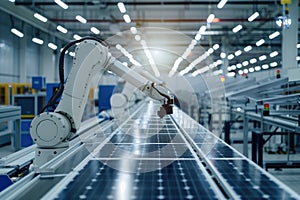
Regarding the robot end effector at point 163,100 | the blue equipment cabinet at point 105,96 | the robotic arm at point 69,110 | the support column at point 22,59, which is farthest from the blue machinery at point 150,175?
the support column at point 22,59

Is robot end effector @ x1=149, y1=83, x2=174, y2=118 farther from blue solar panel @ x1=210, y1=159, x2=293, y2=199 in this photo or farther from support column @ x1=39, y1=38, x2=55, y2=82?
support column @ x1=39, y1=38, x2=55, y2=82

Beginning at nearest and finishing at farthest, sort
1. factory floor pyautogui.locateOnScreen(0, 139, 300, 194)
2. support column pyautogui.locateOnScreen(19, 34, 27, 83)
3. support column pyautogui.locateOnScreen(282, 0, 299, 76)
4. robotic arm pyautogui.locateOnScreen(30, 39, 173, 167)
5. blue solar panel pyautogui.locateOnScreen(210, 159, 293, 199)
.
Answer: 1. blue solar panel pyautogui.locateOnScreen(210, 159, 293, 199)
2. robotic arm pyautogui.locateOnScreen(30, 39, 173, 167)
3. factory floor pyautogui.locateOnScreen(0, 139, 300, 194)
4. support column pyautogui.locateOnScreen(282, 0, 299, 76)
5. support column pyautogui.locateOnScreen(19, 34, 27, 83)

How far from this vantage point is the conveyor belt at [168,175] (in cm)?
178

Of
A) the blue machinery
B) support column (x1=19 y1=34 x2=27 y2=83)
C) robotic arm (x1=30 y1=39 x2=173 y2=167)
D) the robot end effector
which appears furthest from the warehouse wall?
the blue machinery

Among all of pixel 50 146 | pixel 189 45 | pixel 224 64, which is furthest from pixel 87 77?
pixel 189 45

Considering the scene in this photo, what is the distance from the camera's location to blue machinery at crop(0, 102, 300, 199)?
178cm

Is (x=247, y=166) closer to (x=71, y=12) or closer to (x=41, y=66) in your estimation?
(x=71, y=12)

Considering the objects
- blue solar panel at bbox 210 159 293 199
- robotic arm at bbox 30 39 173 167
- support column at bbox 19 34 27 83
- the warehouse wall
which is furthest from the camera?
support column at bbox 19 34 27 83

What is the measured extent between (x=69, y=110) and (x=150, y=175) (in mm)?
1154

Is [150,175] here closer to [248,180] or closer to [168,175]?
[168,175]

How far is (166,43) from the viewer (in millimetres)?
18984

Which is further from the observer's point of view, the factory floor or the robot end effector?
the factory floor

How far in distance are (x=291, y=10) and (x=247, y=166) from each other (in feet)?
33.7

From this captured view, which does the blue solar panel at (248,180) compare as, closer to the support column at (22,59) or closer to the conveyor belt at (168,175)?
the conveyor belt at (168,175)
